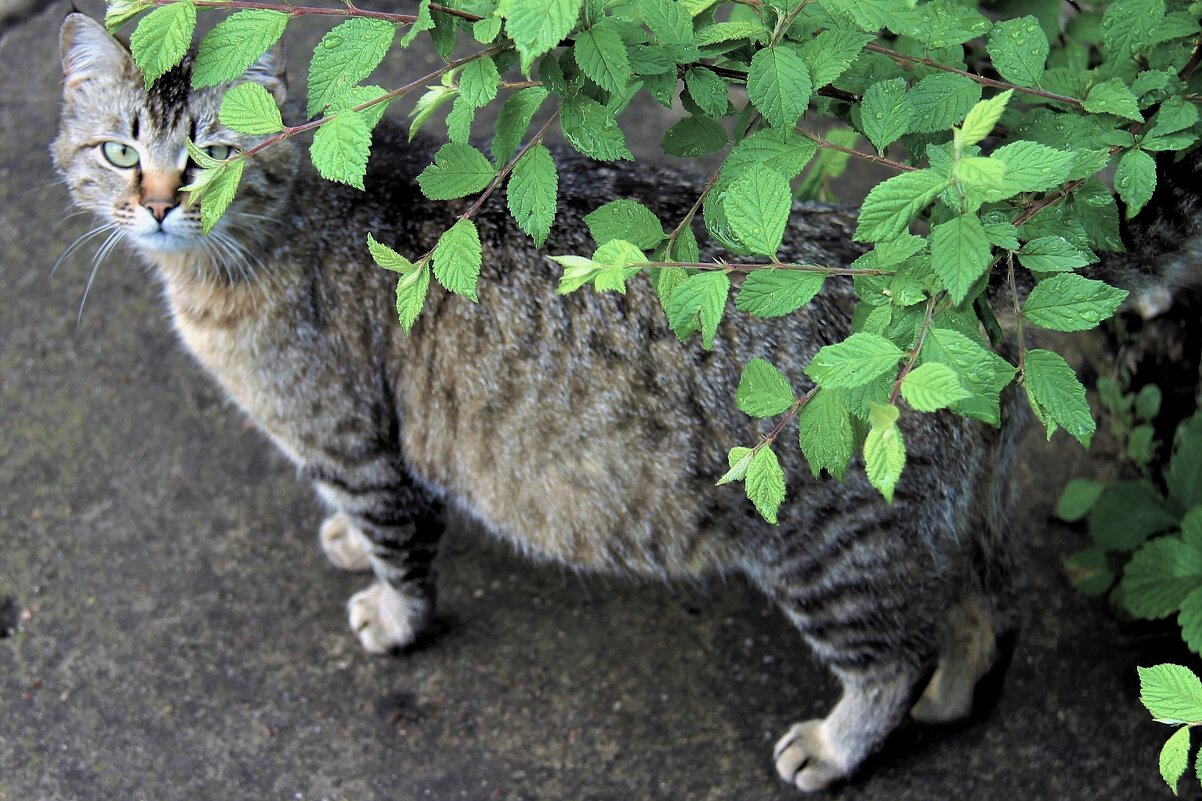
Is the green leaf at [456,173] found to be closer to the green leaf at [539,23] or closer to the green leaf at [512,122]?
the green leaf at [512,122]

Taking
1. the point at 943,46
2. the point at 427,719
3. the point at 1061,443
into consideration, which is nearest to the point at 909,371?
the point at 943,46

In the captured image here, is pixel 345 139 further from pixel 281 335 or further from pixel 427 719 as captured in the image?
pixel 427 719

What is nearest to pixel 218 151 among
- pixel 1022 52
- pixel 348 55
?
pixel 348 55

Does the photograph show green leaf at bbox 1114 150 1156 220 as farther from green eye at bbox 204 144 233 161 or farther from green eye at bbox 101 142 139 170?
green eye at bbox 101 142 139 170

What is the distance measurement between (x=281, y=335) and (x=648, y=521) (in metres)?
1.09

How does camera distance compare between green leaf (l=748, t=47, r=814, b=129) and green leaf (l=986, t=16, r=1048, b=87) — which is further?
green leaf (l=986, t=16, r=1048, b=87)

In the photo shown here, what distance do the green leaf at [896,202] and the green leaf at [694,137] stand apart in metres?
0.47

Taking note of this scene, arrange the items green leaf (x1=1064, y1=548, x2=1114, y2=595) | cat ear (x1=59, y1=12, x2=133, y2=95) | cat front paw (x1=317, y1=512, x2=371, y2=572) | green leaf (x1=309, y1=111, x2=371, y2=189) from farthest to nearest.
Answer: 1. cat front paw (x1=317, y1=512, x2=371, y2=572)
2. green leaf (x1=1064, y1=548, x2=1114, y2=595)
3. cat ear (x1=59, y1=12, x2=133, y2=95)
4. green leaf (x1=309, y1=111, x2=371, y2=189)

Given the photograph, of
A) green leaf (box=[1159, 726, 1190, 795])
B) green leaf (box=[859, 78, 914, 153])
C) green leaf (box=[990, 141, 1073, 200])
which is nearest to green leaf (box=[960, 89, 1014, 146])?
green leaf (box=[990, 141, 1073, 200])

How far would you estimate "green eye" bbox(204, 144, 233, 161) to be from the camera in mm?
2943

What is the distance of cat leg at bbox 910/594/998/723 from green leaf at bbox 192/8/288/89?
2331 millimetres

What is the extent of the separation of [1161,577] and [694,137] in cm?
188

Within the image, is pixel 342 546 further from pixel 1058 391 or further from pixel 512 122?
pixel 1058 391

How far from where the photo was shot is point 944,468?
277cm
